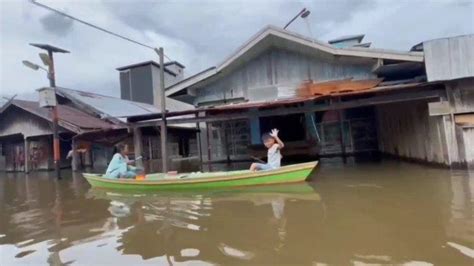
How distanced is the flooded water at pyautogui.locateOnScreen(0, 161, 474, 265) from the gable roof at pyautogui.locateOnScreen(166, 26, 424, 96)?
12.8 ft

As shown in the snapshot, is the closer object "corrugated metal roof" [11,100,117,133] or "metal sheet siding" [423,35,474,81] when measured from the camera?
"metal sheet siding" [423,35,474,81]

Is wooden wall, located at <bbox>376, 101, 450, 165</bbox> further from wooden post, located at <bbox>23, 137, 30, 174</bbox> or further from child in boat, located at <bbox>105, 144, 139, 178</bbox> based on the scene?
wooden post, located at <bbox>23, 137, 30, 174</bbox>

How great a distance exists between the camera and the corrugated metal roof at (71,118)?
1778cm

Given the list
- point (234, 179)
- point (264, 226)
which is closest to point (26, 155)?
point (234, 179)

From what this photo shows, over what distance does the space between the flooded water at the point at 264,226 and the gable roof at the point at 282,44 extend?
3907 mm

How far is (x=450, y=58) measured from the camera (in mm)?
9977

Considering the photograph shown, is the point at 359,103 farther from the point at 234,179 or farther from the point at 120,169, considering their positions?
the point at 120,169

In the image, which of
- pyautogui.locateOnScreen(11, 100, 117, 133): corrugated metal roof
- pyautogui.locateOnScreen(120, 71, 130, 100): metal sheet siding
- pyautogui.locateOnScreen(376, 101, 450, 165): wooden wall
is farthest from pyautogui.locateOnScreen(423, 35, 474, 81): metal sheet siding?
pyautogui.locateOnScreen(120, 71, 130, 100): metal sheet siding

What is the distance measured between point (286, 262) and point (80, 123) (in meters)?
16.2

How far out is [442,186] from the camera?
26.7ft

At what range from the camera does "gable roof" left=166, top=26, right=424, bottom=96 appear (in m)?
11.7

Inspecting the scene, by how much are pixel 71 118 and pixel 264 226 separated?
51.1 ft

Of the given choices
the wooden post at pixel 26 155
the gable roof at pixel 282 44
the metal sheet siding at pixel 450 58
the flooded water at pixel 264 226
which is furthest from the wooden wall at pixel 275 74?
the wooden post at pixel 26 155

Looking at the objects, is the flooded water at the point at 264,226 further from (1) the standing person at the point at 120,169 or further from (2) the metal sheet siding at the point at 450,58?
(2) the metal sheet siding at the point at 450,58
